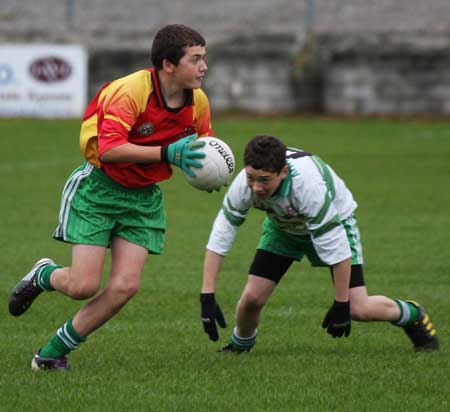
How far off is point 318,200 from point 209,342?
1.47 metres

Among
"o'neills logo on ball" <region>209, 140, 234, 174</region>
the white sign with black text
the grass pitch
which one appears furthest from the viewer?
the white sign with black text

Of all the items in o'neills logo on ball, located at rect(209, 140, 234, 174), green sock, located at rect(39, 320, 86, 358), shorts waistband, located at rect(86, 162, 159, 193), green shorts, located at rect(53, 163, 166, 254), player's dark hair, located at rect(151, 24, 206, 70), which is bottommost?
green sock, located at rect(39, 320, 86, 358)

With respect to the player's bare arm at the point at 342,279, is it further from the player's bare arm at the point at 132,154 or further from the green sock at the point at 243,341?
the player's bare arm at the point at 132,154

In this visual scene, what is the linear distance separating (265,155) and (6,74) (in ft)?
58.1

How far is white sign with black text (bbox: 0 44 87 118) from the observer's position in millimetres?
22672

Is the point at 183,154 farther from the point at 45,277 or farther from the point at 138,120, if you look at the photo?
the point at 45,277

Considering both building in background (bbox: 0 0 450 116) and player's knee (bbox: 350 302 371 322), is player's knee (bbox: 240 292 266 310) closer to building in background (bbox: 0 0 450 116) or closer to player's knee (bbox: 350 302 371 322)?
player's knee (bbox: 350 302 371 322)

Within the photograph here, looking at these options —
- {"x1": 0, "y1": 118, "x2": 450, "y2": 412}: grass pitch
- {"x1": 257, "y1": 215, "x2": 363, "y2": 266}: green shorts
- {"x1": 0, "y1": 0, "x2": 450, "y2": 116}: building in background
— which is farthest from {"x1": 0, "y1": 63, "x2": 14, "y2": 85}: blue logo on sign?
{"x1": 257, "y1": 215, "x2": 363, "y2": 266}: green shorts

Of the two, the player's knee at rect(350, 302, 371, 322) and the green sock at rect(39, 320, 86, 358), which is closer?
the green sock at rect(39, 320, 86, 358)

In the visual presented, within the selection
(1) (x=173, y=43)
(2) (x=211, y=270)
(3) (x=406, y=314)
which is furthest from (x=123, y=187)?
(3) (x=406, y=314)

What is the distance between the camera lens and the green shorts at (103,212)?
589 cm

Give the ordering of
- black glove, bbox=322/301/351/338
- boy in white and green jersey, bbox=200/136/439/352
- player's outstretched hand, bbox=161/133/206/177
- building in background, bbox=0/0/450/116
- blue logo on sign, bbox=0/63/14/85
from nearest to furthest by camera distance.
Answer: player's outstretched hand, bbox=161/133/206/177 < boy in white and green jersey, bbox=200/136/439/352 < black glove, bbox=322/301/351/338 < blue logo on sign, bbox=0/63/14/85 < building in background, bbox=0/0/450/116

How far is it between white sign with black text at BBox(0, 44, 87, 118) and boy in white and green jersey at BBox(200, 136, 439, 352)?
55.0 ft

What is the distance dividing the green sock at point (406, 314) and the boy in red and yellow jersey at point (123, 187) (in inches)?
57.7
